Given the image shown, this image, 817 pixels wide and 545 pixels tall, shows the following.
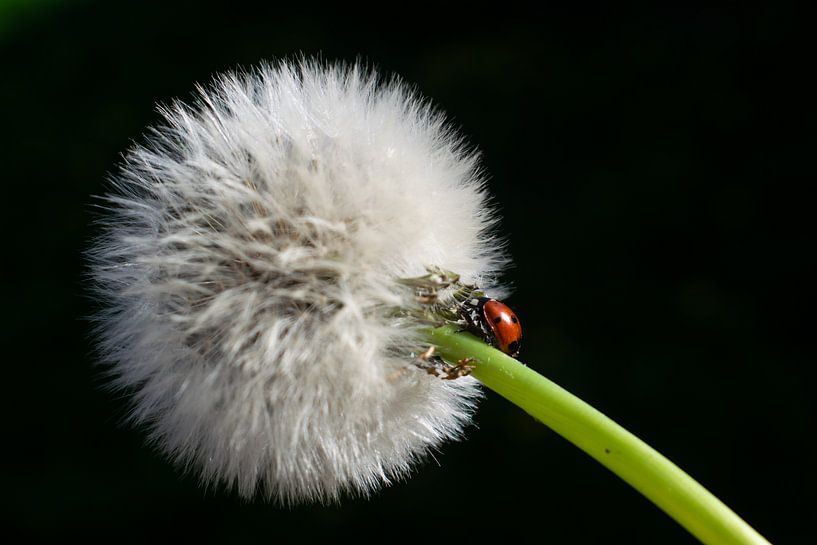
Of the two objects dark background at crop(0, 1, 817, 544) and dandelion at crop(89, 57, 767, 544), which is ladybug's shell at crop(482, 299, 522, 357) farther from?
dark background at crop(0, 1, 817, 544)

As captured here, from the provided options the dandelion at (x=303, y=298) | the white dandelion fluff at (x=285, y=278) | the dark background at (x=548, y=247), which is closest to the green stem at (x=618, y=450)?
the dandelion at (x=303, y=298)

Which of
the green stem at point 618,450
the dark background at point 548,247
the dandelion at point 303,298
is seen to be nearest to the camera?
the green stem at point 618,450

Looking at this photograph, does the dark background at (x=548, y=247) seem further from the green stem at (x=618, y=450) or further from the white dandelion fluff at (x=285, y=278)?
the green stem at (x=618, y=450)

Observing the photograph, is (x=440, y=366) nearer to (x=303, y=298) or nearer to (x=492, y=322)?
(x=492, y=322)

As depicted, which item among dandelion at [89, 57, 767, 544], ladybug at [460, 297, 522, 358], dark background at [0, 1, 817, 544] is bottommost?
dark background at [0, 1, 817, 544]

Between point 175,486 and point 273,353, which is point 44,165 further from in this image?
point 273,353

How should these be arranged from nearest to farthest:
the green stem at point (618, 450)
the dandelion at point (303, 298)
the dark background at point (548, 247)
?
the green stem at point (618, 450)
the dandelion at point (303, 298)
the dark background at point (548, 247)

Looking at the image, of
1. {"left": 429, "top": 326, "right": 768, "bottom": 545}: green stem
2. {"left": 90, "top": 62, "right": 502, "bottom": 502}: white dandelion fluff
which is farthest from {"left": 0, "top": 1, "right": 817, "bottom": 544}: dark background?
{"left": 429, "top": 326, "right": 768, "bottom": 545}: green stem

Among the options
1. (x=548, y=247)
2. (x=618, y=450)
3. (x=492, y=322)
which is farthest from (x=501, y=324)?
(x=548, y=247)
